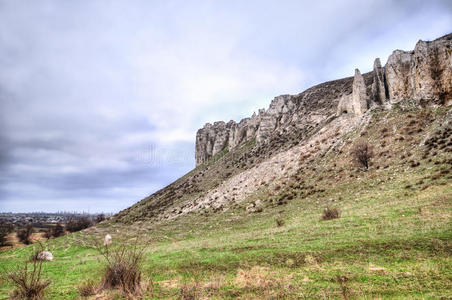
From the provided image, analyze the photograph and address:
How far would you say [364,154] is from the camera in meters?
33.1

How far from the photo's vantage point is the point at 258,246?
50.2 ft

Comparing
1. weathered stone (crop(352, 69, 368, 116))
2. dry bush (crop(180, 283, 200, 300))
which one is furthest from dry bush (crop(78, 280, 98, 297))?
weathered stone (crop(352, 69, 368, 116))

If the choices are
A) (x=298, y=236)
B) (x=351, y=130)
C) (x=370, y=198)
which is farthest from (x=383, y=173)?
(x=298, y=236)

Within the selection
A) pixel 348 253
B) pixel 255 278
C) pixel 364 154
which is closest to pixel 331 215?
pixel 348 253

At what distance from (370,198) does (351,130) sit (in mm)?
22392

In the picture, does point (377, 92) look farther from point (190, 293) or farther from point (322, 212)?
point (190, 293)

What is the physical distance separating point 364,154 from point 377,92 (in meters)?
21.6

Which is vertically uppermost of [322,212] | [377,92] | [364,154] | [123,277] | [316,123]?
[377,92]

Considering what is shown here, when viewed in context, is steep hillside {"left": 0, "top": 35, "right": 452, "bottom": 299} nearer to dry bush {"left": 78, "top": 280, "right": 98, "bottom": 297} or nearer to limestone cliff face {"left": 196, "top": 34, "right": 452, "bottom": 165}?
limestone cliff face {"left": 196, "top": 34, "right": 452, "bottom": 165}

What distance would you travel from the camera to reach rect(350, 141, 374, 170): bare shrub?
107ft

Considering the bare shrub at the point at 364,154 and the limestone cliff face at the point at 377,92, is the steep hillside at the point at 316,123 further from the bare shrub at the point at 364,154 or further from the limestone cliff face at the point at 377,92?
the bare shrub at the point at 364,154

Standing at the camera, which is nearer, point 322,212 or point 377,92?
point 322,212

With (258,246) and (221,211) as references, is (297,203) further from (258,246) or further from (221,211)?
(258,246)

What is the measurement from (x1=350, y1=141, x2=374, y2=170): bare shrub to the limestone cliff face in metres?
13.4
